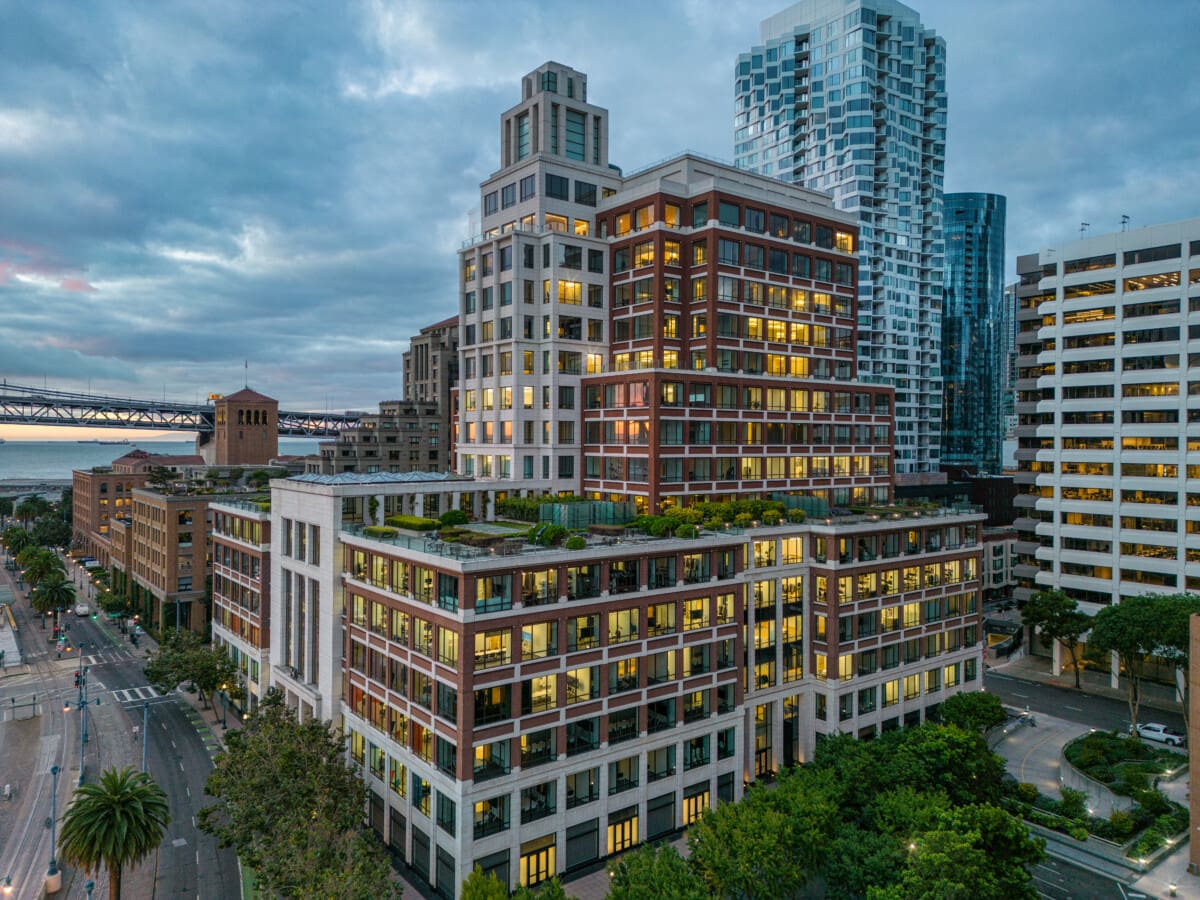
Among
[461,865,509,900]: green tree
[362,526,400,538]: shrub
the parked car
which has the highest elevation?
[362,526,400,538]: shrub

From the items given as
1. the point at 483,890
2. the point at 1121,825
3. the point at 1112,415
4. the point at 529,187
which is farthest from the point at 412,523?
the point at 1112,415

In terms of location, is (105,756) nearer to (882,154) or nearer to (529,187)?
(529,187)

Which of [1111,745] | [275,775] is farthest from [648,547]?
[1111,745]

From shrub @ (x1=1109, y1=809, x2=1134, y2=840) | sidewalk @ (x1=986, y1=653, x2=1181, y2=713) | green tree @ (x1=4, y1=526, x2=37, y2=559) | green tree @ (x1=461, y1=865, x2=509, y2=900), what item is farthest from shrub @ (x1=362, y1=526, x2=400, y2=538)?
green tree @ (x1=4, y1=526, x2=37, y2=559)

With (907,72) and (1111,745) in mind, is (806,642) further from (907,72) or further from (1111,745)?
(907,72)

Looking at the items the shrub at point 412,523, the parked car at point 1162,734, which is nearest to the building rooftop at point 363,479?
the shrub at point 412,523

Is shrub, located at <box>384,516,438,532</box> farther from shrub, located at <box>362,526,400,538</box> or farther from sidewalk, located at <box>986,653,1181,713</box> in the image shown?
sidewalk, located at <box>986,653,1181,713</box>
